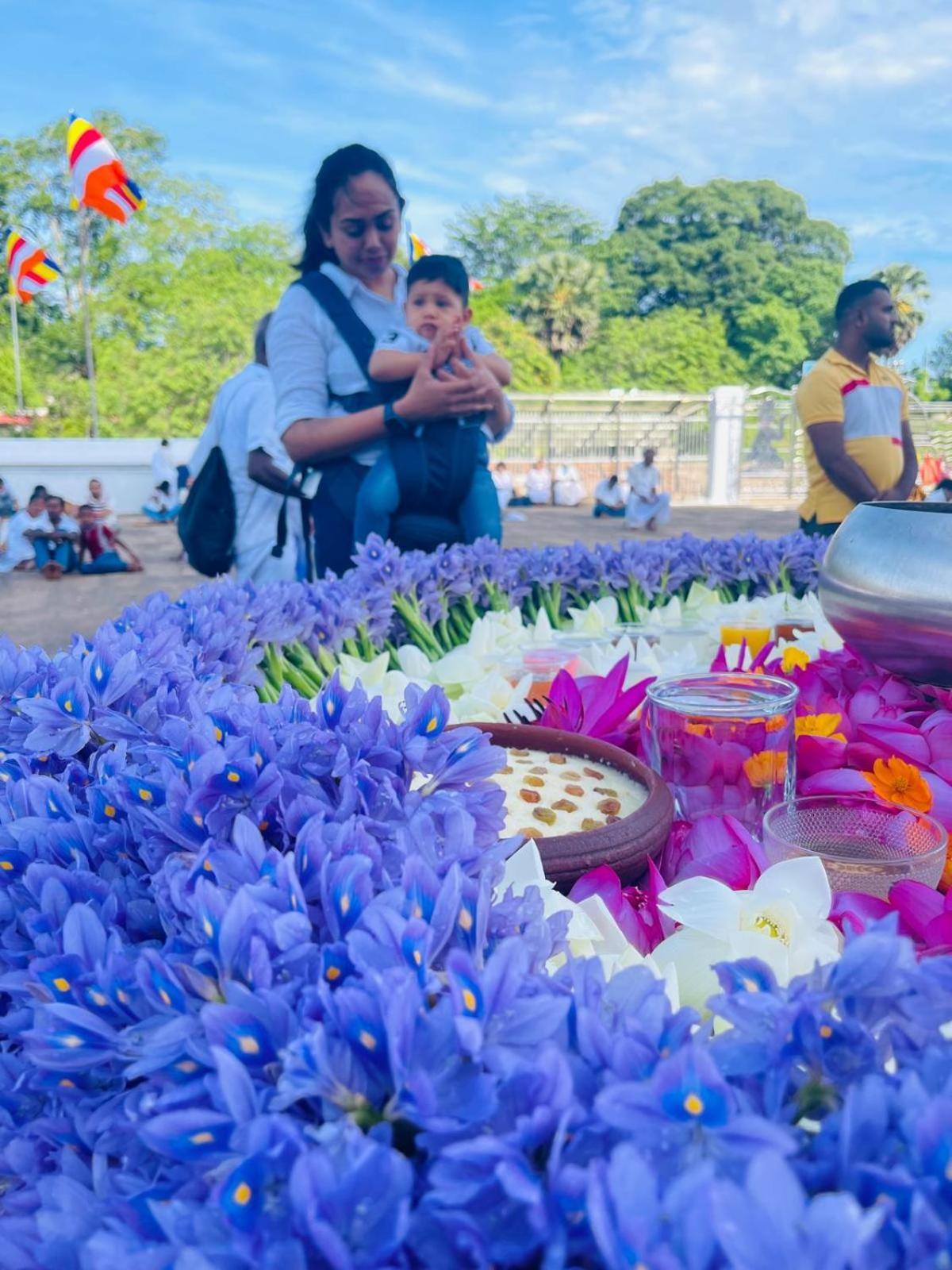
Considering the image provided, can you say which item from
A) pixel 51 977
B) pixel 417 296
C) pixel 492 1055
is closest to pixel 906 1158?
pixel 492 1055

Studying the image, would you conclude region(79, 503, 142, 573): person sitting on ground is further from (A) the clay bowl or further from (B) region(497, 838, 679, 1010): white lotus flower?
(B) region(497, 838, 679, 1010): white lotus flower

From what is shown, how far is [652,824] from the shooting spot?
1.13 m

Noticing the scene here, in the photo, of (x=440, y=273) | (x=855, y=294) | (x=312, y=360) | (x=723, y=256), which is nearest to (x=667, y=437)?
(x=855, y=294)

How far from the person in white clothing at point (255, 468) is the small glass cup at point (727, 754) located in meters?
2.82

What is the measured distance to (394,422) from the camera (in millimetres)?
2844

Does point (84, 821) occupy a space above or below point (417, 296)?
below

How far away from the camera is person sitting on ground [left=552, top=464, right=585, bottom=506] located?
23.0m

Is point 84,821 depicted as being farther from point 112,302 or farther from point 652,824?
point 112,302

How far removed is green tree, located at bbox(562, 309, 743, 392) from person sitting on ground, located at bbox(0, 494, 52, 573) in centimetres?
3053

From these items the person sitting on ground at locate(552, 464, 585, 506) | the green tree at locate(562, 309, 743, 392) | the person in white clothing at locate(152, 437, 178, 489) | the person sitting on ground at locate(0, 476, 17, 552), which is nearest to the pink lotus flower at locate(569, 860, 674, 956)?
the person sitting on ground at locate(0, 476, 17, 552)

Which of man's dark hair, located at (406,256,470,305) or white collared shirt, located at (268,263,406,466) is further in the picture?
man's dark hair, located at (406,256,470,305)

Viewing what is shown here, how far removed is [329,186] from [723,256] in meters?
52.6

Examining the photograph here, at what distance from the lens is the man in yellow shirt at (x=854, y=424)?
384cm

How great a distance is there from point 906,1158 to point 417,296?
9.95 ft
